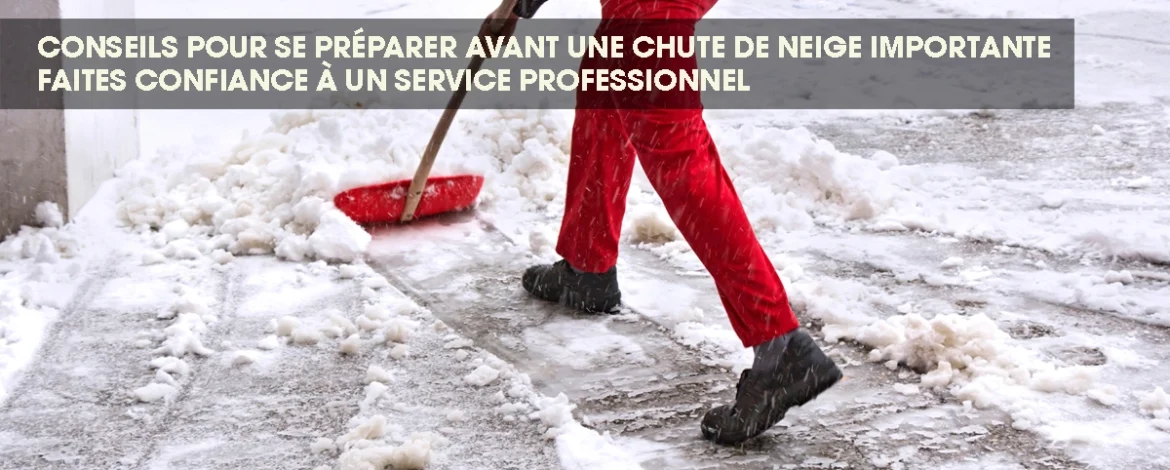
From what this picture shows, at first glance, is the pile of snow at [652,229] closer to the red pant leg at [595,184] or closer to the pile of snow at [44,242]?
the red pant leg at [595,184]

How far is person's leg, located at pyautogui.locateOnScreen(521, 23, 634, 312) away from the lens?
10.6 ft

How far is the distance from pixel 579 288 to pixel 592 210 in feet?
0.82

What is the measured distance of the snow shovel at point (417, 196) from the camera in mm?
4098

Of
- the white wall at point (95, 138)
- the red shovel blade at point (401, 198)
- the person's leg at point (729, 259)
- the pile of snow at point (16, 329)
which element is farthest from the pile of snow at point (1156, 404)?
the white wall at point (95, 138)

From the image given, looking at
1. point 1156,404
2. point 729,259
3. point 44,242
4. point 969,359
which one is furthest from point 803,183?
point 44,242

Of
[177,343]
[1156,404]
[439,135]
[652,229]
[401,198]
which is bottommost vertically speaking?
[1156,404]

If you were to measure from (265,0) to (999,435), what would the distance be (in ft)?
28.7

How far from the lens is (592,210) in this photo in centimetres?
335

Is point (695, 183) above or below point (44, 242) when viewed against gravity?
above

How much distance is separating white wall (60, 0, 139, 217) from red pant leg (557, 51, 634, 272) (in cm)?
193

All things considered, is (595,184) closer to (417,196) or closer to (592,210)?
(592,210)

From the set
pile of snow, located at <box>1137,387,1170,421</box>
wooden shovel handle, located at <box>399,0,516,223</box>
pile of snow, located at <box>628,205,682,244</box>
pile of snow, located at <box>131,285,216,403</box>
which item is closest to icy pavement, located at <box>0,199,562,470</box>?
pile of snow, located at <box>131,285,216,403</box>

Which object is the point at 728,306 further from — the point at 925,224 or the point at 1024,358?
the point at 925,224

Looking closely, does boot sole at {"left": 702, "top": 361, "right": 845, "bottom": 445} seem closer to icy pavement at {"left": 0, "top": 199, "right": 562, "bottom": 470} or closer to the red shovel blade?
icy pavement at {"left": 0, "top": 199, "right": 562, "bottom": 470}
